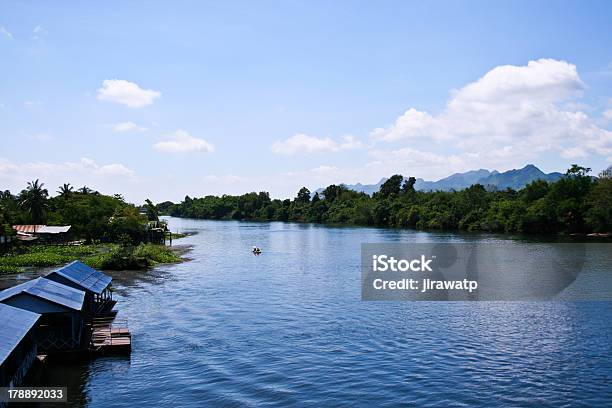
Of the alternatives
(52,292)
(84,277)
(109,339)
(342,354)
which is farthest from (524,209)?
(52,292)

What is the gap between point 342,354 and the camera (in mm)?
33781

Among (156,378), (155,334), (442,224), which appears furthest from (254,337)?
(442,224)

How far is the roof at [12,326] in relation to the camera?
23130mm

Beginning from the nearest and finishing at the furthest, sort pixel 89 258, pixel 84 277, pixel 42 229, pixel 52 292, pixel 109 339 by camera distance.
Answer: pixel 52 292 < pixel 109 339 < pixel 84 277 < pixel 89 258 < pixel 42 229

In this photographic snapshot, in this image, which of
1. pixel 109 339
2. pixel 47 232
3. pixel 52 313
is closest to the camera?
pixel 52 313

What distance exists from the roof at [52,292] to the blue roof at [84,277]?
2.81 metres

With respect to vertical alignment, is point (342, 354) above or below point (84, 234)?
below

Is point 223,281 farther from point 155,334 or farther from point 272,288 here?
point 155,334

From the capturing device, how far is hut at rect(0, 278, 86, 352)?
31.5 meters

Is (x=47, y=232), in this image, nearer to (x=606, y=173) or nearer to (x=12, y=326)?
(x=12, y=326)

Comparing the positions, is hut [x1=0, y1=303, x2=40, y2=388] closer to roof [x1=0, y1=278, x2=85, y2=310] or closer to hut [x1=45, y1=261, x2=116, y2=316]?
roof [x1=0, y1=278, x2=85, y2=310]

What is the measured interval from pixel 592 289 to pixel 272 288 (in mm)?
31444

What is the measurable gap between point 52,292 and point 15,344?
1071 centimetres

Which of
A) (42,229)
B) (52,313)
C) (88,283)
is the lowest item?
(52,313)
